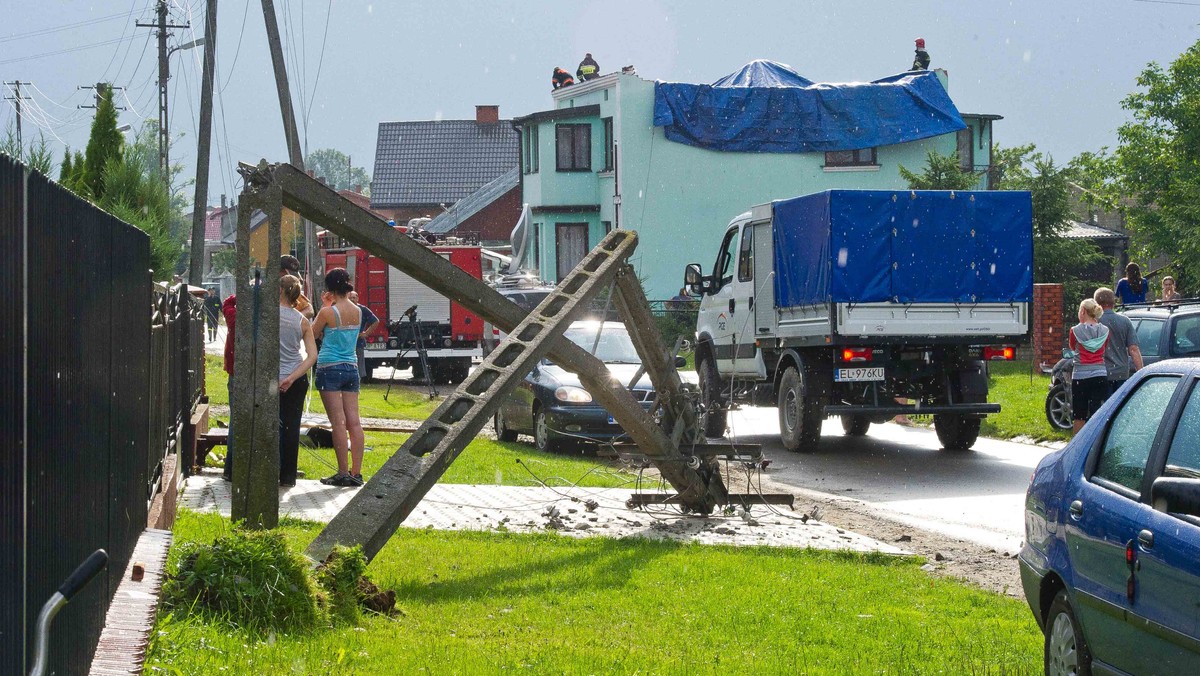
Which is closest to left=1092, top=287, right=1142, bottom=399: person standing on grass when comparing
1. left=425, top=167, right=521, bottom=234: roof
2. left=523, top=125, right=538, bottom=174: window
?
left=523, top=125, right=538, bottom=174: window

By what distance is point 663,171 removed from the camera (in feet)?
151

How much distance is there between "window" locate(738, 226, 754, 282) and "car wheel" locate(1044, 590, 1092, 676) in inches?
539

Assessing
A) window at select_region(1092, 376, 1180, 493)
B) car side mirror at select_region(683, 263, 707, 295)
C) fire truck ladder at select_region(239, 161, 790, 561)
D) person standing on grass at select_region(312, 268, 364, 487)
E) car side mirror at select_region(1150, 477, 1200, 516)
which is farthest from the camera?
car side mirror at select_region(683, 263, 707, 295)

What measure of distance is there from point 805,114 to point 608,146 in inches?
257

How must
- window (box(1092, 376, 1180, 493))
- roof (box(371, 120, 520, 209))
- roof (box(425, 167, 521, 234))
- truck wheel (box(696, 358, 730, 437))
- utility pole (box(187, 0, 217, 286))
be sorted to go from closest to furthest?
window (box(1092, 376, 1180, 493)) → truck wheel (box(696, 358, 730, 437)) → utility pole (box(187, 0, 217, 286)) → roof (box(425, 167, 521, 234)) → roof (box(371, 120, 520, 209))

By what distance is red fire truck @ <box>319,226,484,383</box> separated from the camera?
32.7 m

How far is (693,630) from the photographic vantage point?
7340 mm

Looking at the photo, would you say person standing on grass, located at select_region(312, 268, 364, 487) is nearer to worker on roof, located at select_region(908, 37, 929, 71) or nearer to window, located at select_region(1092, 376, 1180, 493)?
→ window, located at select_region(1092, 376, 1180, 493)

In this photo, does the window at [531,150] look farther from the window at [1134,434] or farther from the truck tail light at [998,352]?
the window at [1134,434]

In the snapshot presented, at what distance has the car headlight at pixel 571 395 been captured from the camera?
17781 mm

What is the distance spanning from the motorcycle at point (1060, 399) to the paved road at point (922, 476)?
2.53ft

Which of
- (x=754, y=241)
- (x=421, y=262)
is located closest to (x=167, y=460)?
(x=421, y=262)

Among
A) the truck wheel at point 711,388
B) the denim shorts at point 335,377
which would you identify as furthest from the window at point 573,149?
the denim shorts at point 335,377

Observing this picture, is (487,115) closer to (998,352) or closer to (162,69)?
(162,69)
